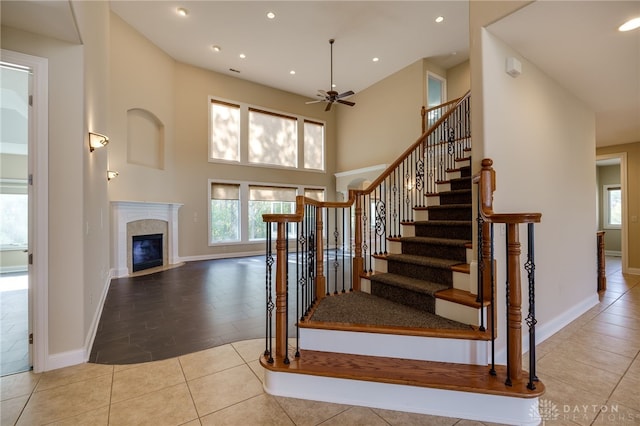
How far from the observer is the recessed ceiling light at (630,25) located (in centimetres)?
218

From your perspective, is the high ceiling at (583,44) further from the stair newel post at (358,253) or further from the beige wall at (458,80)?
the beige wall at (458,80)

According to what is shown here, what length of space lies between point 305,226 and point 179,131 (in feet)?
21.8

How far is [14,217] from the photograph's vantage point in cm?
589

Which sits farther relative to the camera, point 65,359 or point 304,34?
point 304,34

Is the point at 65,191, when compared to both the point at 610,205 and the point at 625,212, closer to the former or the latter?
the point at 625,212

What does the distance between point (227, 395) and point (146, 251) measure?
554 cm

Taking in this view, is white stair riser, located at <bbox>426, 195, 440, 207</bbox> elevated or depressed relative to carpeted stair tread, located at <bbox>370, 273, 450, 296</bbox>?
elevated

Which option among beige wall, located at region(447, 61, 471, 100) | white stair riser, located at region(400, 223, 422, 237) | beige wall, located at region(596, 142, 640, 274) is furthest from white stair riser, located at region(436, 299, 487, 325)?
beige wall, located at region(447, 61, 471, 100)

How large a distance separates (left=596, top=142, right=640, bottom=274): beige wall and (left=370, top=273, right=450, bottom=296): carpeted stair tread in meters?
6.36

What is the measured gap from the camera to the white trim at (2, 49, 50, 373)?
2203 millimetres

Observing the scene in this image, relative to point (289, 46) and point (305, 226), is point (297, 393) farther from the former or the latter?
point (289, 46)

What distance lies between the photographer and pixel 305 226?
8.46 ft

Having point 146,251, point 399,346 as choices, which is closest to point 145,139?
point 146,251

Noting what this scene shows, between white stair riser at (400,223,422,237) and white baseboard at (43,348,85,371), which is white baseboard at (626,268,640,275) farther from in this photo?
white baseboard at (43,348,85,371)
